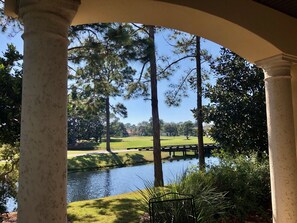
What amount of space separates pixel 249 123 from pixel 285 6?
347 cm

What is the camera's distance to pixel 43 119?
1672 millimetres

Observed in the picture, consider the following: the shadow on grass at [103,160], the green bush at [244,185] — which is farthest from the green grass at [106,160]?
the green bush at [244,185]

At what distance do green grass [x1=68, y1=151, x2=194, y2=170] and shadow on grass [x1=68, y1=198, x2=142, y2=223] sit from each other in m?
12.6

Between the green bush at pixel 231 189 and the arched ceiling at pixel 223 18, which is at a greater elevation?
the arched ceiling at pixel 223 18

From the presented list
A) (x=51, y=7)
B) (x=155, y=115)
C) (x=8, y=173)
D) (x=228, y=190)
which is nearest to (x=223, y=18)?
(x=51, y=7)

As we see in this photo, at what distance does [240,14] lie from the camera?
9.80ft

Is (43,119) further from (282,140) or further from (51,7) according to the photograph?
(282,140)

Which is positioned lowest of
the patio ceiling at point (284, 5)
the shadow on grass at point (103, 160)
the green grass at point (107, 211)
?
the shadow on grass at point (103, 160)

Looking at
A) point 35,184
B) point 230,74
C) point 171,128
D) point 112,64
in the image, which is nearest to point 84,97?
point 112,64

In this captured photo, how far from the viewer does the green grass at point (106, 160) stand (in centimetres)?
1942

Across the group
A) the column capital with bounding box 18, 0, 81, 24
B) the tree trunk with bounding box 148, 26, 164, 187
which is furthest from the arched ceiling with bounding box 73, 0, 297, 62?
the tree trunk with bounding box 148, 26, 164, 187

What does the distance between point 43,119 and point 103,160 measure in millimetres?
20146

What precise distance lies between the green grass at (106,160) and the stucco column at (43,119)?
57.1ft

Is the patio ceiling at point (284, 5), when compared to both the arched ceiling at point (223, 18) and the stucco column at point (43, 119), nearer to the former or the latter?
the arched ceiling at point (223, 18)
